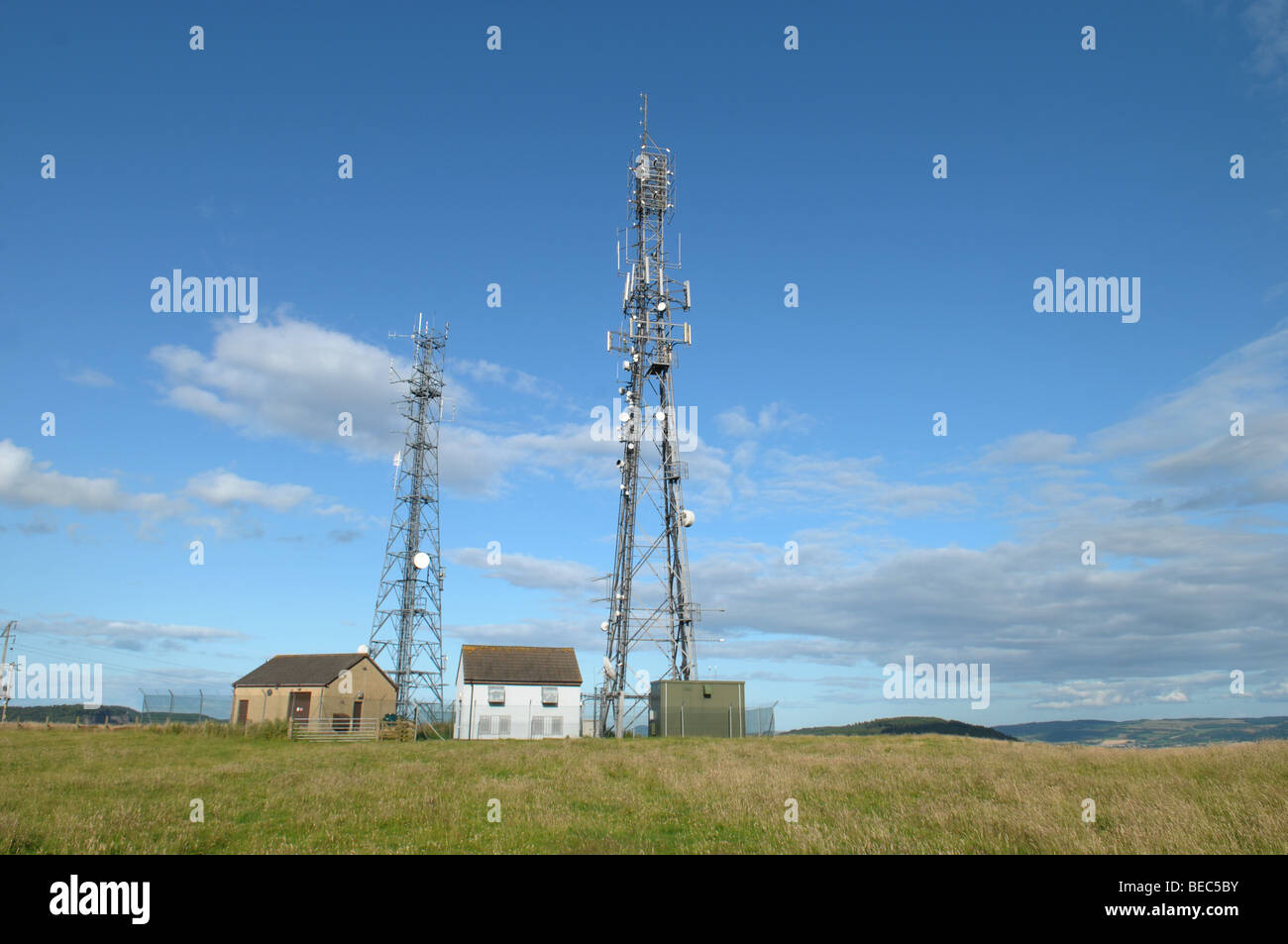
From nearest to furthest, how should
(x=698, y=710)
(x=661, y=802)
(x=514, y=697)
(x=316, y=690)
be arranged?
(x=661, y=802) < (x=698, y=710) < (x=514, y=697) < (x=316, y=690)

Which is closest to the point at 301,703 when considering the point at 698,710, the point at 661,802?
the point at 698,710

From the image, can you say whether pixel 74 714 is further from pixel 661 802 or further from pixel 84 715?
pixel 661 802

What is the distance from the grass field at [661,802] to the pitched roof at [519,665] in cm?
1866

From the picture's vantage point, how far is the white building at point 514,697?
4425 centimetres

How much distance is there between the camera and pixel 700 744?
32812 mm

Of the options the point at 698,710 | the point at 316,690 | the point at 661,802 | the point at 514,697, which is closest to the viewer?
the point at 661,802

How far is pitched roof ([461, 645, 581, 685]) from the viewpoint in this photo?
149 feet

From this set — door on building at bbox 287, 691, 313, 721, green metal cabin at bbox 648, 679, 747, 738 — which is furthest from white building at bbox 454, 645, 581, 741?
door on building at bbox 287, 691, 313, 721

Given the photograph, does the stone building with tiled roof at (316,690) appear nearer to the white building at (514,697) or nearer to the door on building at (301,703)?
the door on building at (301,703)

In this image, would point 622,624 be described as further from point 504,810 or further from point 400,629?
point 504,810

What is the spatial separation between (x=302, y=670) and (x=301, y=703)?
2.91 m

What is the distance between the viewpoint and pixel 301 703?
4816 cm

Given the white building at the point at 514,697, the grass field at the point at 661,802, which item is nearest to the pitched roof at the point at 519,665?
the white building at the point at 514,697
